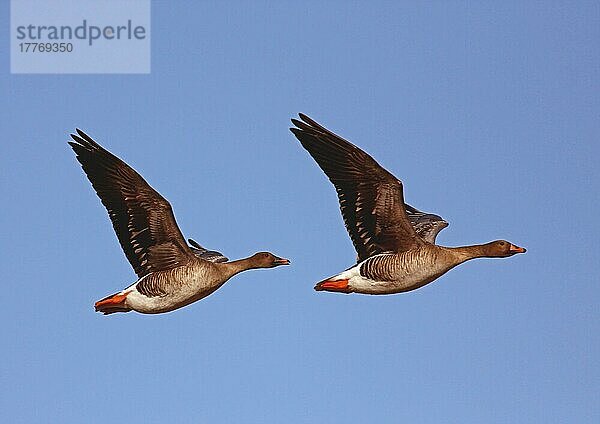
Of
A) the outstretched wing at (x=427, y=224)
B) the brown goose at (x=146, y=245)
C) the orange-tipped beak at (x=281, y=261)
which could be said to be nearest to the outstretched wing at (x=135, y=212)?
the brown goose at (x=146, y=245)

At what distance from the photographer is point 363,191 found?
2817 cm

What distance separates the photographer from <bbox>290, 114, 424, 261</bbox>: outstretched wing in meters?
27.8

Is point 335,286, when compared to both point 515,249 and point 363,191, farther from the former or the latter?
point 515,249

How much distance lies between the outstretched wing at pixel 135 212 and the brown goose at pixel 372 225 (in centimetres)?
347

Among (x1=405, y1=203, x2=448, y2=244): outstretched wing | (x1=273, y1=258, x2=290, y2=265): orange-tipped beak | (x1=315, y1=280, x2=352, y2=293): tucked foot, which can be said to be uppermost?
(x1=405, y1=203, x2=448, y2=244): outstretched wing

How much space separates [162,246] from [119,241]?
120cm

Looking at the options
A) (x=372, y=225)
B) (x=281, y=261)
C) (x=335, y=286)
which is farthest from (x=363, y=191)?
(x=281, y=261)

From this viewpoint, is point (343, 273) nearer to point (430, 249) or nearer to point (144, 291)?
point (430, 249)

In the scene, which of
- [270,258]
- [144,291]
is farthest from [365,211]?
[144,291]

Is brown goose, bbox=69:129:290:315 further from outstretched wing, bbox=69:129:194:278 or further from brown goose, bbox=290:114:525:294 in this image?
brown goose, bbox=290:114:525:294

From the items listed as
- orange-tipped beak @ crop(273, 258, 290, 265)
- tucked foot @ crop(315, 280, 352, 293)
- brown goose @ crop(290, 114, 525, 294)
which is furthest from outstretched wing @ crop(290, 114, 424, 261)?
orange-tipped beak @ crop(273, 258, 290, 265)

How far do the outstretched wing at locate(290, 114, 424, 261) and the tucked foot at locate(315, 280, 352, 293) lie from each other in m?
0.88

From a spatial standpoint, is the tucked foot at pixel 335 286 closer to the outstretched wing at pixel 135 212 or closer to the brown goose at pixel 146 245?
the brown goose at pixel 146 245

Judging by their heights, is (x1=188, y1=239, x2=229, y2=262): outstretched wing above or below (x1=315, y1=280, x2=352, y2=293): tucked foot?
above
